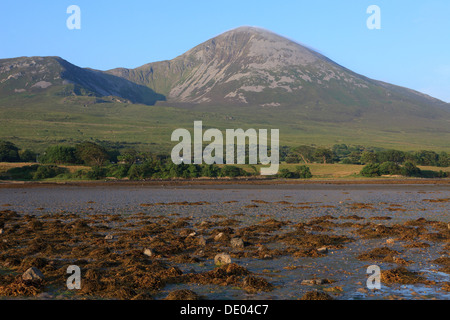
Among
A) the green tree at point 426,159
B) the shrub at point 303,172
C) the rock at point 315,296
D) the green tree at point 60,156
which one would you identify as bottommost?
the shrub at point 303,172

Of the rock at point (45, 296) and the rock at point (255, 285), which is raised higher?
the rock at point (255, 285)

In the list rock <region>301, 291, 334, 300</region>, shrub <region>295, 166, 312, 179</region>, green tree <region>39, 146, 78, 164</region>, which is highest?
green tree <region>39, 146, 78, 164</region>

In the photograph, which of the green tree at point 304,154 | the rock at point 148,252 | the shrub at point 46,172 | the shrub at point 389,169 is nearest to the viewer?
the rock at point 148,252

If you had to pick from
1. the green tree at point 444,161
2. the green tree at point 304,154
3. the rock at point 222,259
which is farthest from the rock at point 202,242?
the green tree at point 444,161

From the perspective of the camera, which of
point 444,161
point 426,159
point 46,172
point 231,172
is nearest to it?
point 46,172

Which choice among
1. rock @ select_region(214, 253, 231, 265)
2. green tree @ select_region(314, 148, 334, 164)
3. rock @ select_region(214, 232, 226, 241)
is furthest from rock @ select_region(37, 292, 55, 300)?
green tree @ select_region(314, 148, 334, 164)

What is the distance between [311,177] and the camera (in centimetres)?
8494

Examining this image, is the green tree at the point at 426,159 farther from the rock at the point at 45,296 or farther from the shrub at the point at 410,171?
the rock at the point at 45,296

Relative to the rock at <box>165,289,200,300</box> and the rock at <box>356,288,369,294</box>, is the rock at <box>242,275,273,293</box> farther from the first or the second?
the rock at <box>356,288,369,294</box>

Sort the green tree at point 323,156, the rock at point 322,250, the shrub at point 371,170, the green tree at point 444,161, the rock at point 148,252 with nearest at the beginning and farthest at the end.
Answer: the rock at point 148,252 < the rock at point 322,250 < the shrub at point 371,170 < the green tree at point 444,161 < the green tree at point 323,156

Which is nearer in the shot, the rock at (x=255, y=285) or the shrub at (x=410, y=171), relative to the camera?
the rock at (x=255, y=285)

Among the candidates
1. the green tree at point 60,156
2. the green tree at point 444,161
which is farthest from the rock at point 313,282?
the green tree at point 444,161

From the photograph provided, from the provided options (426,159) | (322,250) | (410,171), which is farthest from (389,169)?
(322,250)

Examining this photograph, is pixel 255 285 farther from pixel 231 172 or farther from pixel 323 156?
pixel 323 156
